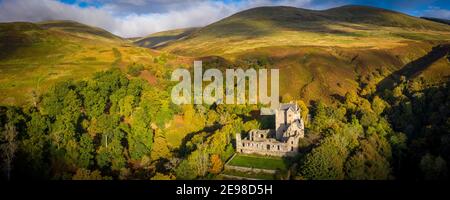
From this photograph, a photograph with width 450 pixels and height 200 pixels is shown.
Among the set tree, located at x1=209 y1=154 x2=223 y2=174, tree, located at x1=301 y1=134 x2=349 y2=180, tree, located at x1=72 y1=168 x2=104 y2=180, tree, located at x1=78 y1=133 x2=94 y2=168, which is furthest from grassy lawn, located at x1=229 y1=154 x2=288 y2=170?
tree, located at x1=78 y1=133 x2=94 y2=168

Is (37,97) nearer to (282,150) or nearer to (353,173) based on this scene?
(282,150)

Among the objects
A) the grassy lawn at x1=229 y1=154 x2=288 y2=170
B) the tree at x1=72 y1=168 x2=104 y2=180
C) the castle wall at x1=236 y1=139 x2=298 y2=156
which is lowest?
the grassy lawn at x1=229 y1=154 x2=288 y2=170

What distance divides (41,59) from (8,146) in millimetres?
70882

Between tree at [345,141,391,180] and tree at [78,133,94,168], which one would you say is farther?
tree at [78,133,94,168]

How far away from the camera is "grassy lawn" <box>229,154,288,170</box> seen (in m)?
59.5

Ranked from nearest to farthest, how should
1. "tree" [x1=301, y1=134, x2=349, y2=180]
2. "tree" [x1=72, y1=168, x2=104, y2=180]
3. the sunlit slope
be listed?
1. "tree" [x1=72, y1=168, x2=104, y2=180]
2. "tree" [x1=301, y1=134, x2=349, y2=180]
3. the sunlit slope

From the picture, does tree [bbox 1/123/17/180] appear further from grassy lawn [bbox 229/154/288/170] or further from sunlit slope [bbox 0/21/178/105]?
grassy lawn [bbox 229/154/288/170]

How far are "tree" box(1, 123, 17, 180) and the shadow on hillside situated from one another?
Answer: 315 feet

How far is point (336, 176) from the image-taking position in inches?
2175

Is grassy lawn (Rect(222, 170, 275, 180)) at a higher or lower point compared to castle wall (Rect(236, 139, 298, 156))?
lower

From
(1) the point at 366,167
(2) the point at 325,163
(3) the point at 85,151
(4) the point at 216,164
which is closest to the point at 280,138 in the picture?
(4) the point at 216,164

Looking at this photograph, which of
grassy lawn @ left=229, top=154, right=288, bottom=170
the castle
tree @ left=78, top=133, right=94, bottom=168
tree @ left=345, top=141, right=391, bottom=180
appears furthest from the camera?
the castle

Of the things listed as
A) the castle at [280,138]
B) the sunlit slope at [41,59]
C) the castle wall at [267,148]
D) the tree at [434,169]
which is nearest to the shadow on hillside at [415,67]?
the castle at [280,138]

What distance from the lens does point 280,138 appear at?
6931 centimetres
